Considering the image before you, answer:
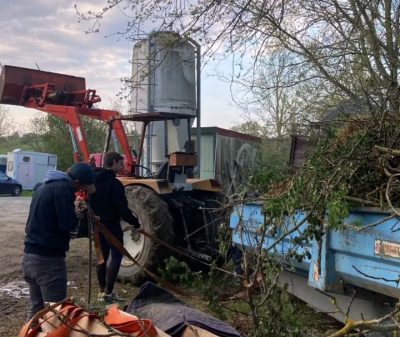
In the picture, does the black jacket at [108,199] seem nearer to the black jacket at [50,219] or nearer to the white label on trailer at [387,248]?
the black jacket at [50,219]

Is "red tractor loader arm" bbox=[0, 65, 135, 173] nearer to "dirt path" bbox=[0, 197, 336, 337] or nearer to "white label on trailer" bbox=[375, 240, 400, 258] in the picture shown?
"dirt path" bbox=[0, 197, 336, 337]

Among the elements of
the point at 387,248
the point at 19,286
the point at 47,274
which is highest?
the point at 387,248

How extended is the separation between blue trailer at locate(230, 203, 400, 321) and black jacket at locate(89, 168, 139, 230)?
2.18m

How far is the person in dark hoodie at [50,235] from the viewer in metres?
4.46

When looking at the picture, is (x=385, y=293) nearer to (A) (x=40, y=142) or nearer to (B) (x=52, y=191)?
(B) (x=52, y=191)

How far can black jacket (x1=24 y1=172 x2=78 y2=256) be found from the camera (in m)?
4.45

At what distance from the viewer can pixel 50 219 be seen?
4477 mm

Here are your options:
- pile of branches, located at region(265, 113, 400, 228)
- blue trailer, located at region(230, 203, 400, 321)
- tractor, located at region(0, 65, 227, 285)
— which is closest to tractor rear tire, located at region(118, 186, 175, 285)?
tractor, located at region(0, 65, 227, 285)

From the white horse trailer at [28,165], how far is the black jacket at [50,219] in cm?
2864

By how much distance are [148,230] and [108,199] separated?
2.72 ft

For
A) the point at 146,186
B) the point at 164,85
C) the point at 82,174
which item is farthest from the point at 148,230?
the point at 164,85

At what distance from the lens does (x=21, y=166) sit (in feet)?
109

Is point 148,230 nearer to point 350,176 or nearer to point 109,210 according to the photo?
point 109,210

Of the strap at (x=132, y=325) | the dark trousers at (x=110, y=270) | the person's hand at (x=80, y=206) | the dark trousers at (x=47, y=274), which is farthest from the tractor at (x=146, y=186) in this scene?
the strap at (x=132, y=325)
